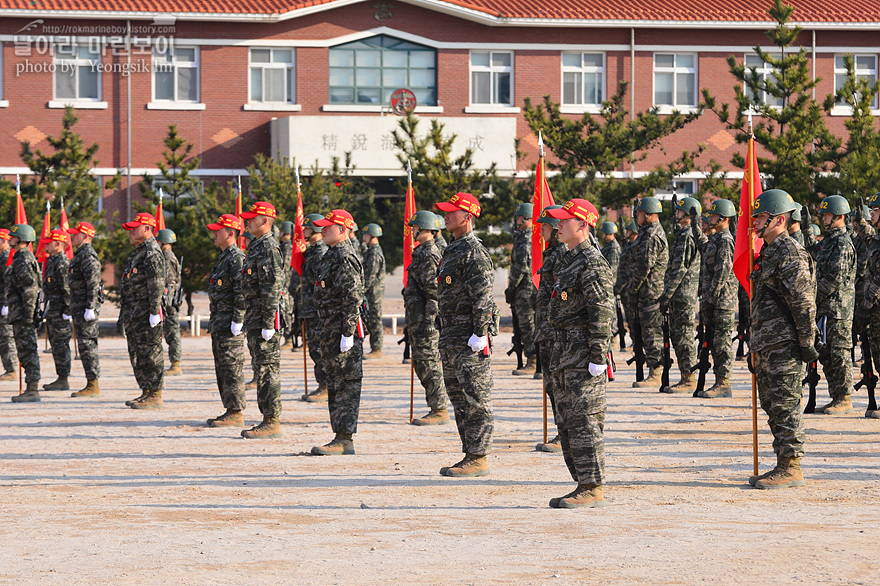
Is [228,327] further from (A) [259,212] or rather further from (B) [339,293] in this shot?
(B) [339,293]

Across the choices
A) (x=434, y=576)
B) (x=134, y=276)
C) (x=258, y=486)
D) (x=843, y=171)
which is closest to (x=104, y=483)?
(x=258, y=486)

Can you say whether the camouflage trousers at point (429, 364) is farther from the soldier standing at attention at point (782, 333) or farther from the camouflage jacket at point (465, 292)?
the soldier standing at attention at point (782, 333)

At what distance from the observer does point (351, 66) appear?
3519cm

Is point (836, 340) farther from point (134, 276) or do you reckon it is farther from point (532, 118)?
point (532, 118)

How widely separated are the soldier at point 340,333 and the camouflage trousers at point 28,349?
6.24 metres

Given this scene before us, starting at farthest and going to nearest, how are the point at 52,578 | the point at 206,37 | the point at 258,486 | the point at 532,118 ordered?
the point at 206,37 → the point at 532,118 → the point at 258,486 → the point at 52,578

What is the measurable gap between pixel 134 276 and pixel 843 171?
13916mm

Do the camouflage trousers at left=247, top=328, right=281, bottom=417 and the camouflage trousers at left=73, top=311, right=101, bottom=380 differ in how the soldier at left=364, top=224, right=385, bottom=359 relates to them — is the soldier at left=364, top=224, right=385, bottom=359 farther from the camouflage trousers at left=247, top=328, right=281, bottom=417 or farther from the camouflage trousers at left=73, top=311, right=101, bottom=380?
the camouflage trousers at left=247, top=328, right=281, bottom=417

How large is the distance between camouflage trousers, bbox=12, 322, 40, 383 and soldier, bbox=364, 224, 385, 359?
586 centimetres

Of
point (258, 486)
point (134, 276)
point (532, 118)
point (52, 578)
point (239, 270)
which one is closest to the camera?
point (52, 578)

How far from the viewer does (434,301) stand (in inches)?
518

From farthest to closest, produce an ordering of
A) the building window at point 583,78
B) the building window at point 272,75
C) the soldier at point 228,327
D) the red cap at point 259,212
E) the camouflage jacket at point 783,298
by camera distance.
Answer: the building window at point 583,78
the building window at point 272,75
the soldier at point 228,327
the red cap at point 259,212
the camouflage jacket at point 783,298

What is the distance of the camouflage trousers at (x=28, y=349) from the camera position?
15.8m

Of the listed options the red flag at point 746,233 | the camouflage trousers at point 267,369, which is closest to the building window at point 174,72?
the camouflage trousers at point 267,369
